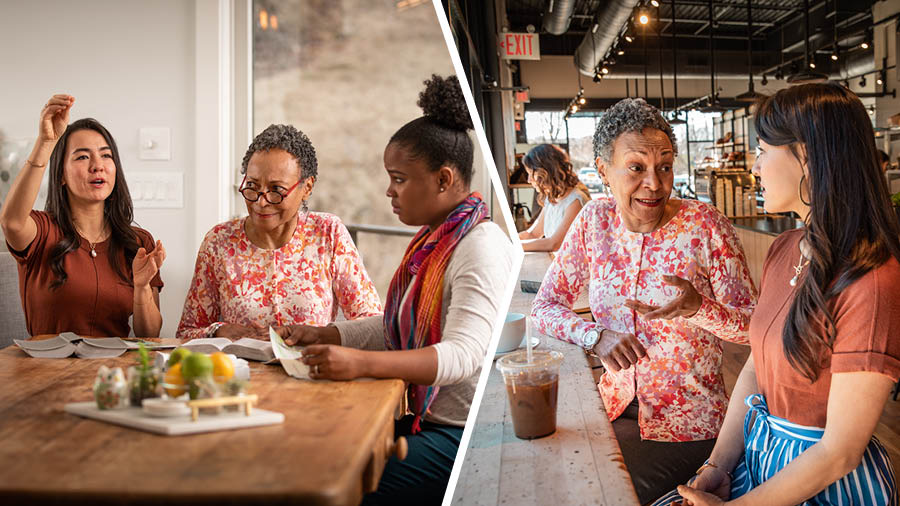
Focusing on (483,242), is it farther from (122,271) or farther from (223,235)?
(122,271)

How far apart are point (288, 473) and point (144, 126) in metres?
0.75

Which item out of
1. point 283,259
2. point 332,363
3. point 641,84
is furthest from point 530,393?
point 641,84

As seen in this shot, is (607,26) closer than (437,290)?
No

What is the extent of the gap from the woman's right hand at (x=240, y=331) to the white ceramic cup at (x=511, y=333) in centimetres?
53

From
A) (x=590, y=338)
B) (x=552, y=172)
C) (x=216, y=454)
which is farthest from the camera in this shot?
(x=552, y=172)

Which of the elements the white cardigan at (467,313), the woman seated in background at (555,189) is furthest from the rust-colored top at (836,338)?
the woman seated in background at (555,189)

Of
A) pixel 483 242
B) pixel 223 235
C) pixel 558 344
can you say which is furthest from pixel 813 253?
pixel 223 235

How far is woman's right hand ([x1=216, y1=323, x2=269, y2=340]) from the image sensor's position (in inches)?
40.2

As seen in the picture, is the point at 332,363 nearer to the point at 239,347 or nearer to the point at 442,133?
the point at 239,347

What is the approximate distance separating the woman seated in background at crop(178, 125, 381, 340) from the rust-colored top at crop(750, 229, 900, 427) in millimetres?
661

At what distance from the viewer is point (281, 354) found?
2.93 feet

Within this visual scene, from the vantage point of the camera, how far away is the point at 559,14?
689cm

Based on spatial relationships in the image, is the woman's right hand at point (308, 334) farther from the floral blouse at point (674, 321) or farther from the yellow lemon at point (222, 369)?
the floral blouse at point (674, 321)

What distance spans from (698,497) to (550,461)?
340 mm
